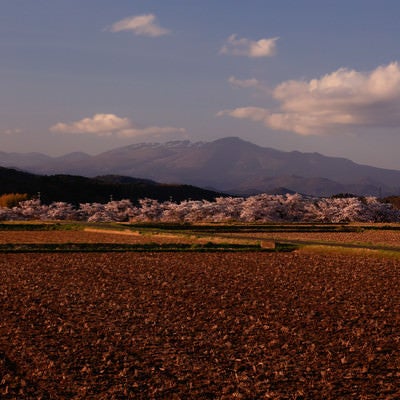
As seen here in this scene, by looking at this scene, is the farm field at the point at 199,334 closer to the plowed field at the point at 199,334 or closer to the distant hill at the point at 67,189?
the plowed field at the point at 199,334

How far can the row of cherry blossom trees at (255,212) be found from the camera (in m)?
96.6

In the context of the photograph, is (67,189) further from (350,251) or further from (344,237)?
(350,251)

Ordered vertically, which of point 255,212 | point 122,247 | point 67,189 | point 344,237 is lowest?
point 122,247

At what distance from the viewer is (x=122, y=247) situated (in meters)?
40.5

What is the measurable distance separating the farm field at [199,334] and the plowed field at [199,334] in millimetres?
42

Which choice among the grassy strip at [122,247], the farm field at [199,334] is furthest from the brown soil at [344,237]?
the farm field at [199,334]

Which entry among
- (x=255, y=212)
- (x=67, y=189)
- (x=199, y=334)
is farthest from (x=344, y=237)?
(x=67, y=189)

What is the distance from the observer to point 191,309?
18.7 m

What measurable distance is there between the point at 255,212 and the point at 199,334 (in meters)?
79.6

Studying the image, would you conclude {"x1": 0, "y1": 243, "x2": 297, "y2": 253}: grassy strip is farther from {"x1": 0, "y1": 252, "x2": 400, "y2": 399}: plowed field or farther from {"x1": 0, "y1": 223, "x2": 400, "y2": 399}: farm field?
{"x1": 0, "y1": 252, "x2": 400, "y2": 399}: plowed field

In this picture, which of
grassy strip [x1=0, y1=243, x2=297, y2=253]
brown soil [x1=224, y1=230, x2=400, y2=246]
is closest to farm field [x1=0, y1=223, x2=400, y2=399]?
grassy strip [x1=0, y1=243, x2=297, y2=253]

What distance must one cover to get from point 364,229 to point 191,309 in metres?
50.7

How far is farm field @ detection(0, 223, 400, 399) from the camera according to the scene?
11.4 metres

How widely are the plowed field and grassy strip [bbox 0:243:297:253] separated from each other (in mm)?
10475
